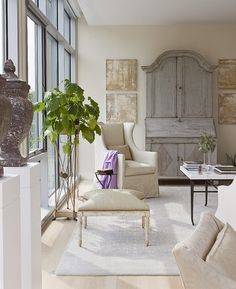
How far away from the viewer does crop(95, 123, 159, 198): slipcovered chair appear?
6.59 metres

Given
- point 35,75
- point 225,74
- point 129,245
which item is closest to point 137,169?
point 35,75

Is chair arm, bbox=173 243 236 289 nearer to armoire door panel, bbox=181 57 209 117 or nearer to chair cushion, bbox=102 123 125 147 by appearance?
chair cushion, bbox=102 123 125 147

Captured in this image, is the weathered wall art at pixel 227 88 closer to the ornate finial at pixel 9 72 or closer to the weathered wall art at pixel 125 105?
the weathered wall art at pixel 125 105

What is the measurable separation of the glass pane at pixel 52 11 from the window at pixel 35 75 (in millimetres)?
805

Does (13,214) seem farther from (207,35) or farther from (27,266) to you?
(207,35)

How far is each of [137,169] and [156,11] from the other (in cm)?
Answer: 253

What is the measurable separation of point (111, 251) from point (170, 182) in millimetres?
4185

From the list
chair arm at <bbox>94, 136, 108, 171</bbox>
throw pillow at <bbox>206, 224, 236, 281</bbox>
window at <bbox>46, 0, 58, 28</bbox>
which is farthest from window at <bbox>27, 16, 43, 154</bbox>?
throw pillow at <bbox>206, 224, 236, 281</bbox>

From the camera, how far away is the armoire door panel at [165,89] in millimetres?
8242

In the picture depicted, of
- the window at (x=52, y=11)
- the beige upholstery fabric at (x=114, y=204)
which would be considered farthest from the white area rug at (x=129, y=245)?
the window at (x=52, y=11)

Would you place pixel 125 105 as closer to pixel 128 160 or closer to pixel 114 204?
pixel 128 160

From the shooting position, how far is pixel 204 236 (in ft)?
6.20

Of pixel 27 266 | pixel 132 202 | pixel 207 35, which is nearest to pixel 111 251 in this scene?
pixel 132 202

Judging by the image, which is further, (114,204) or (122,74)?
(122,74)
